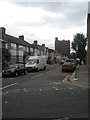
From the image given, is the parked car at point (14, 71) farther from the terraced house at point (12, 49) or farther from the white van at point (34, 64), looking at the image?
the terraced house at point (12, 49)

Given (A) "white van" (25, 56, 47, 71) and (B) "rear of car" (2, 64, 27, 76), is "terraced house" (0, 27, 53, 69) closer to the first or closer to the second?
(A) "white van" (25, 56, 47, 71)

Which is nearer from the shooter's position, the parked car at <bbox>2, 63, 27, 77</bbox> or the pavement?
the pavement

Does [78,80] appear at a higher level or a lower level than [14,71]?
lower

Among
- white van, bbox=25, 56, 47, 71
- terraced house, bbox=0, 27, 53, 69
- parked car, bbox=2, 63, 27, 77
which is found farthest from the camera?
terraced house, bbox=0, 27, 53, 69

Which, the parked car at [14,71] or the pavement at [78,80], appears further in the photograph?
the parked car at [14,71]

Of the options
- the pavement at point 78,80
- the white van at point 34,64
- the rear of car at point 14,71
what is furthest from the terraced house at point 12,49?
the pavement at point 78,80

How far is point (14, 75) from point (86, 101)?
16.8m

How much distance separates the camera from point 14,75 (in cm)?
2569

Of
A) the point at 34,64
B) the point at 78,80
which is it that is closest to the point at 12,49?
the point at 34,64

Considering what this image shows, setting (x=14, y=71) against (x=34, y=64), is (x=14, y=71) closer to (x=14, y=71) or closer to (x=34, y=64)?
(x=14, y=71)

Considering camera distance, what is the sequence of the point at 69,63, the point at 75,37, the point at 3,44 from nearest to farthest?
the point at 69,63 < the point at 3,44 < the point at 75,37

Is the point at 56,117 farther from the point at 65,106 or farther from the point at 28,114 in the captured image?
the point at 65,106

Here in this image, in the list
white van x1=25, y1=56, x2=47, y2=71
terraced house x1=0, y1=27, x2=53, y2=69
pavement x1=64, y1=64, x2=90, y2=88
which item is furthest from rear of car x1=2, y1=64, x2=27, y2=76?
terraced house x1=0, y1=27, x2=53, y2=69

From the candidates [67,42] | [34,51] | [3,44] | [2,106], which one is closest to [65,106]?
[2,106]
